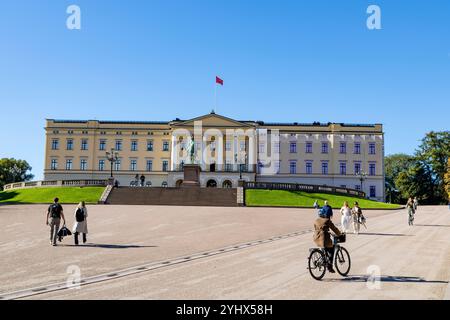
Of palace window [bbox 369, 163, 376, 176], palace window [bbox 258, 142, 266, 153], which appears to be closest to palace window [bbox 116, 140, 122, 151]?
palace window [bbox 258, 142, 266, 153]

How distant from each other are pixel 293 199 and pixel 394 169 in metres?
65.9

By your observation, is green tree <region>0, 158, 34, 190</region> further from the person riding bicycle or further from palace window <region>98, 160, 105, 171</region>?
the person riding bicycle

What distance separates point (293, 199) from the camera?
5741cm

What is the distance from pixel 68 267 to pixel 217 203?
41908 millimetres

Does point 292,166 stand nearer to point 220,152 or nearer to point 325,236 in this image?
point 220,152

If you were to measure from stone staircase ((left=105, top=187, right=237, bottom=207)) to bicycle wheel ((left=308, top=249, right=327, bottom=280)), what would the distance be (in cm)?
4182

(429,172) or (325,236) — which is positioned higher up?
(429,172)

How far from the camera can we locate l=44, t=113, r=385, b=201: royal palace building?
87688mm

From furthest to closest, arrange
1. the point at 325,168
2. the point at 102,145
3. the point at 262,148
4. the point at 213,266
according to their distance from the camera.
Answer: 1. the point at 102,145
2. the point at 325,168
3. the point at 262,148
4. the point at 213,266

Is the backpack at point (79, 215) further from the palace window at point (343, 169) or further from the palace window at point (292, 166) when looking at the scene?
the palace window at point (343, 169)

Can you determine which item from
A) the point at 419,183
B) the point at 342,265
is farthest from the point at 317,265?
the point at 419,183

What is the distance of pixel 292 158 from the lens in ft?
297
